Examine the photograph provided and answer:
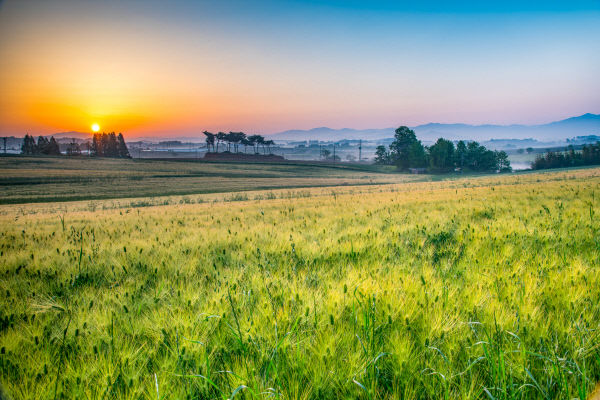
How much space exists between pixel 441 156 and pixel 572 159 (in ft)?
165

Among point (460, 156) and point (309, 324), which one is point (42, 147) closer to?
point (309, 324)

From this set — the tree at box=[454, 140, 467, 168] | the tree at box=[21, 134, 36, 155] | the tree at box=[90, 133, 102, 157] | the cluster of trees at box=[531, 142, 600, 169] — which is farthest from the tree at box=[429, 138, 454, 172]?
the tree at box=[90, 133, 102, 157]

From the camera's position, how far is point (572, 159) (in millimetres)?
101938

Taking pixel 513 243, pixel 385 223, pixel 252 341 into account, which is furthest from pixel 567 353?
pixel 385 223

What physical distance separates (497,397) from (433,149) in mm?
108401

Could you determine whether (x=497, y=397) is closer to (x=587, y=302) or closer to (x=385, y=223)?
(x=587, y=302)

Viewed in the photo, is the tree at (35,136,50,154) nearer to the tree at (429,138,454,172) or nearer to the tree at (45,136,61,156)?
the tree at (45,136,61,156)

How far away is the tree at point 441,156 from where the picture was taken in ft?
316

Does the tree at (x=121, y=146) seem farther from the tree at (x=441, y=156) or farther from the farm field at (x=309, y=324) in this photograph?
the farm field at (x=309, y=324)

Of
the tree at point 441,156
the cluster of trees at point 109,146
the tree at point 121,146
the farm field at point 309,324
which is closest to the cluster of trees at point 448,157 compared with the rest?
the tree at point 441,156

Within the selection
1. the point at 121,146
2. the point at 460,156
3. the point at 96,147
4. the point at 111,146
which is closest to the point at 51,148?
the point at 111,146

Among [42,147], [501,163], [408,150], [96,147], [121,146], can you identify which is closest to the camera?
[42,147]

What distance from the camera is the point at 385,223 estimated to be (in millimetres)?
6094

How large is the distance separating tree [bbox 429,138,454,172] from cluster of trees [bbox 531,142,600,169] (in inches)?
1423
